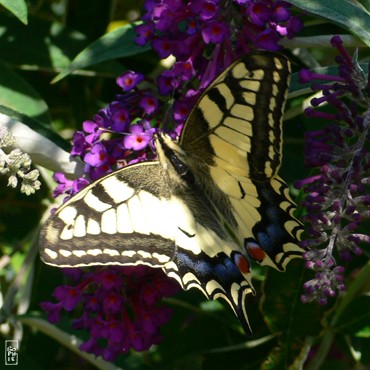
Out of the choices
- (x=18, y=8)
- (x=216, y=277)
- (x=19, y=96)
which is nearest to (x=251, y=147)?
(x=216, y=277)

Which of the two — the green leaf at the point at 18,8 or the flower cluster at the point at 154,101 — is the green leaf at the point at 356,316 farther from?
the green leaf at the point at 18,8

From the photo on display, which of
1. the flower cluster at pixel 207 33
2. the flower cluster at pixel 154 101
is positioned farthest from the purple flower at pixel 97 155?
the flower cluster at pixel 207 33

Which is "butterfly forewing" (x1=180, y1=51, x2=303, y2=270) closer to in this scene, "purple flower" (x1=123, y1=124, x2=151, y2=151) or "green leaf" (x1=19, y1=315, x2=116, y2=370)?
"purple flower" (x1=123, y1=124, x2=151, y2=151)

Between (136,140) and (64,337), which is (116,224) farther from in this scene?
(64,337)

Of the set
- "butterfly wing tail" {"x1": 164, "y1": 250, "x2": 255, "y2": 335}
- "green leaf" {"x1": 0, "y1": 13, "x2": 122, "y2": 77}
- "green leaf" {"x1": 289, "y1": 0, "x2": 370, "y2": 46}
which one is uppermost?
"green leaf" {"x1": 289, "y1": 0, "x2": 370, "y2": 46}

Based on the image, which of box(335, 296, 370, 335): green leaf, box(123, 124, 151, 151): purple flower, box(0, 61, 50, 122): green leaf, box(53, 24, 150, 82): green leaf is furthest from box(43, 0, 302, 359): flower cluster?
box(335, 296, 370, 335): green leaf

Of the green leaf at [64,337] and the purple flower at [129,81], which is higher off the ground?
the purple flower at [129,81]
